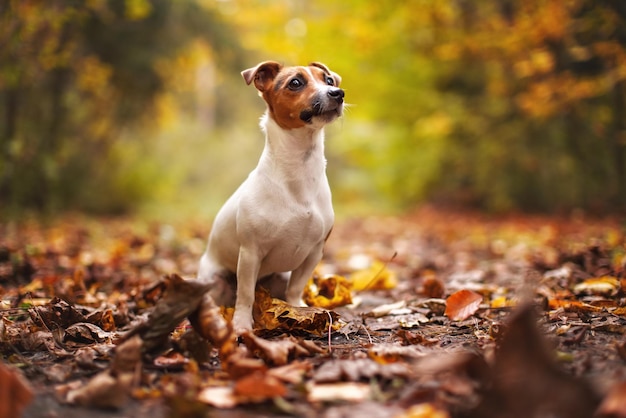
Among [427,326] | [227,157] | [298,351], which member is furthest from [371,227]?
[227,157]

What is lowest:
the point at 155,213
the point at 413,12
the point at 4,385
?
the point at 155,213

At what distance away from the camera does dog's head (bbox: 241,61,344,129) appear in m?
3.01

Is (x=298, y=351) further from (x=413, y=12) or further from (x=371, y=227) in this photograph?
(x=413, y=12)

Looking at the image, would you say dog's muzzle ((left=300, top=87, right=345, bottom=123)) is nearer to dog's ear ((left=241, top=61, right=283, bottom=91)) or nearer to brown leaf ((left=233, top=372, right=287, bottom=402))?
dog's ear ((left=241, top=61, right=283, bottom=91))

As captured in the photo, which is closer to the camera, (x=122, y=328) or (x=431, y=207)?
(x=122, y=328)

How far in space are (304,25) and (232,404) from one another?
13.5 metres

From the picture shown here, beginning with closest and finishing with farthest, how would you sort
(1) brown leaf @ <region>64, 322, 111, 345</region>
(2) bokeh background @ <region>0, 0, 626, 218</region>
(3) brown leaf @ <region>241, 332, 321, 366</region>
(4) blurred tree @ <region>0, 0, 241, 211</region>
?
(3) brown leaf @ <region>241, 332, 321, 366</region> → (1) brown leaf @ <region>64, 322, 111, 345</region> → (4) blurred tree @ <region>0, 0, 241, 211</region> → (2) bokeh background @ <region>0, 0, 626, 218</region>

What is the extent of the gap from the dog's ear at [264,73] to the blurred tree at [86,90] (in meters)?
3.81

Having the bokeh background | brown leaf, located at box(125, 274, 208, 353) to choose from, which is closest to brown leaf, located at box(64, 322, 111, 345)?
brown leaf, located at box(125, 274, 208, 353)

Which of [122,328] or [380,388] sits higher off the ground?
[380,388]

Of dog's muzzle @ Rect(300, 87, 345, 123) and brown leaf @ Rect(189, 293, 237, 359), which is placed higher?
dog's muzzle @ Rect(300, 87, 345, 123)

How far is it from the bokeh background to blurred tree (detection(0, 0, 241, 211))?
0.03 metres

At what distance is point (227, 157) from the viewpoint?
2295 cm

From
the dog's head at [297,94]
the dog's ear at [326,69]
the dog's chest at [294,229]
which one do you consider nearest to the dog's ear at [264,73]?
the dog's head at [297,94]
